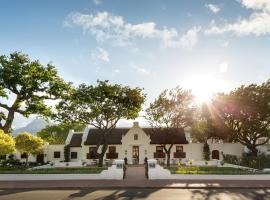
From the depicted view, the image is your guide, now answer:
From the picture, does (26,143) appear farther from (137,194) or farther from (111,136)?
(137,194)

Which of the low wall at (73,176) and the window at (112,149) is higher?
the window at (112,149)

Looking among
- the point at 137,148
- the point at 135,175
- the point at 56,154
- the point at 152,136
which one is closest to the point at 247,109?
the point at 152,136

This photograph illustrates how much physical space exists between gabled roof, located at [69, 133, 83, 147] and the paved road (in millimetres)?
32512

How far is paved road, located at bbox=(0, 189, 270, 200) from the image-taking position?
63.1 ft

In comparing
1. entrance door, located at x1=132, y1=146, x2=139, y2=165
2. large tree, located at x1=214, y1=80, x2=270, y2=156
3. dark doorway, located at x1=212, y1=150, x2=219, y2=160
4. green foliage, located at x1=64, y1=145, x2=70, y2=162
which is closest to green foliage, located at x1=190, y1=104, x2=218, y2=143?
large tree, located at x1=214, y1=80, x2=270, y2=156

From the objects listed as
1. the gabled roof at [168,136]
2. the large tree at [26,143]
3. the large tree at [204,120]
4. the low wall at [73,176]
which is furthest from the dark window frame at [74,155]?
the low wall at [73,176]

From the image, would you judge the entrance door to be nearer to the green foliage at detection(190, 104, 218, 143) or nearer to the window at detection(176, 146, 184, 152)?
the window at detection(176, 146, 184, 152)

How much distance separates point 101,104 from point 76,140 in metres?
15.8

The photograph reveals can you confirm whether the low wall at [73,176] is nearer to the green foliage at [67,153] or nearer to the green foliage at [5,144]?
the green foliage at [5,144]

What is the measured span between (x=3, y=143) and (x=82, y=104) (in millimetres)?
13860

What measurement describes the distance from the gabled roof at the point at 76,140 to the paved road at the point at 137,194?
32512 mm

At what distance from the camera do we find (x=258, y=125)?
44.2 meters

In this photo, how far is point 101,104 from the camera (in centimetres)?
4250

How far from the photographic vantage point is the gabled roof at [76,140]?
5481 centimetres
